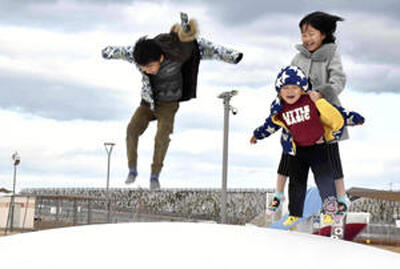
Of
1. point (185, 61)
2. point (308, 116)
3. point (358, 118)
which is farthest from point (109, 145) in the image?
point (358, 118)

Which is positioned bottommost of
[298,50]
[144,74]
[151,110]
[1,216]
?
[1,216]

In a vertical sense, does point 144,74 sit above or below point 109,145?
above

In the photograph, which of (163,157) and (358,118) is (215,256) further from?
(358,118)

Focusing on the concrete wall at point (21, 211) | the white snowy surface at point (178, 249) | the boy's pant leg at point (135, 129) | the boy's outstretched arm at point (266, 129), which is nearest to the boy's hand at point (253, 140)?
the boy's outstretched arm at point (266, 129)

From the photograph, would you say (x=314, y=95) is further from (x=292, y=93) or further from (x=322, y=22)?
(x=322, y=22)

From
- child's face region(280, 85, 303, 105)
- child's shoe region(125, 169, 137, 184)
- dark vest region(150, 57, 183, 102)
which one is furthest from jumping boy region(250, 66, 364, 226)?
child's shoe region(125, 169, 137, 184)

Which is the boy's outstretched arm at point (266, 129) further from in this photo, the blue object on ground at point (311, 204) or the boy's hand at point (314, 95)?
the blue object on ground at point (311, 204)

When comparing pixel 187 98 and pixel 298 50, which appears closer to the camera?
pixel 187 98

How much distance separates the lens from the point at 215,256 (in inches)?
175

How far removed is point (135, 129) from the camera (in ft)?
22.3

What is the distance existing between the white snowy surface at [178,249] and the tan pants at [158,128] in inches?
37.5

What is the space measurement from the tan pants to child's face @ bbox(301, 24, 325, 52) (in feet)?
6.63

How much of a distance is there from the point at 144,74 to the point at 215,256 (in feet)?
9.44

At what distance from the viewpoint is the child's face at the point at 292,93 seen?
7.16 metres
